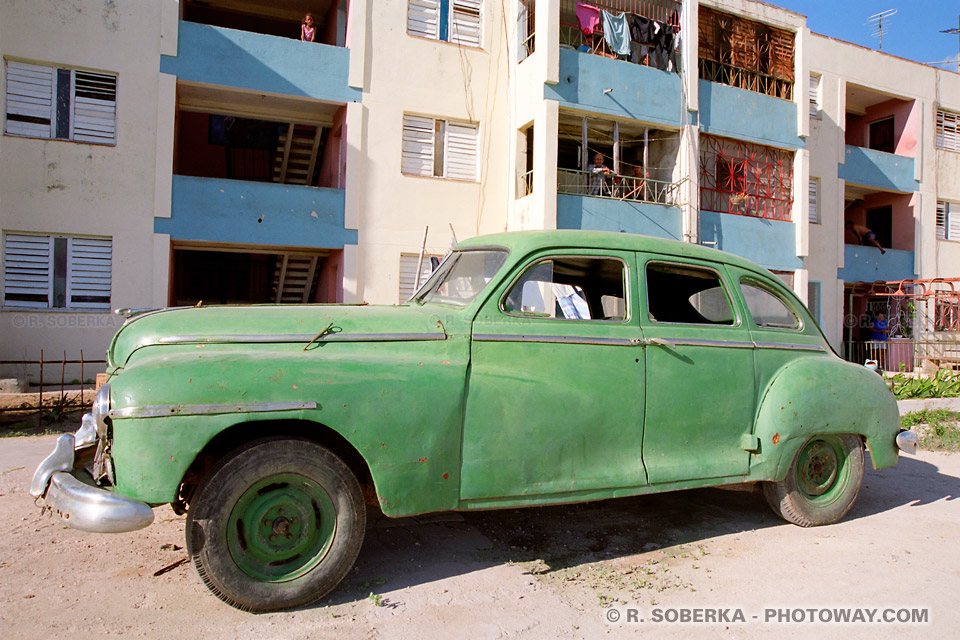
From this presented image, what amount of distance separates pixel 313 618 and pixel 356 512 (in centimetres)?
52

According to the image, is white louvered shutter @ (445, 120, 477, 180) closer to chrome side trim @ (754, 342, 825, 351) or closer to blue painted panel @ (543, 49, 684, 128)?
blue painted panel @ (543, 49, 684, 128)

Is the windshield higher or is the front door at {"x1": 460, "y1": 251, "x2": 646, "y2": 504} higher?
the windshield

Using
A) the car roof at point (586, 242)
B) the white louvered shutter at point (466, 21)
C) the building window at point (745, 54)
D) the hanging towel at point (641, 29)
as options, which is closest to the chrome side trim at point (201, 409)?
the car roof at point (586, 242)

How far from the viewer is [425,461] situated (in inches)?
133

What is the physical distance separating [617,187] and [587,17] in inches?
147

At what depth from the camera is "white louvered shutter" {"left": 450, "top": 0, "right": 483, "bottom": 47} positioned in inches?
546

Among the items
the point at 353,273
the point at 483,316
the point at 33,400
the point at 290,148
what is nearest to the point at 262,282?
the point at 290,148

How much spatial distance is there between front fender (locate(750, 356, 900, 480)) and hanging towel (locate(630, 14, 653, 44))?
11729 millimetres

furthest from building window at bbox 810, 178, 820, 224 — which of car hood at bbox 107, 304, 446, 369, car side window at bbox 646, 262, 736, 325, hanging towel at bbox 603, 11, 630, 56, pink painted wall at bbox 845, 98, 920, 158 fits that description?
car hood at bbox 107, 304, 446, 369

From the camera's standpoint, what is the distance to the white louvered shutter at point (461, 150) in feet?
45.2

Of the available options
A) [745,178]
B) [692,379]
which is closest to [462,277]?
[692,379]

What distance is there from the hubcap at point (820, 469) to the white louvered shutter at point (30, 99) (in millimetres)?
12554

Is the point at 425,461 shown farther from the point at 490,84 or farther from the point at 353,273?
the point at 490,84

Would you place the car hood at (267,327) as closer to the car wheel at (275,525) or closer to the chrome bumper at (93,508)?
the car wheel at (275,525)
